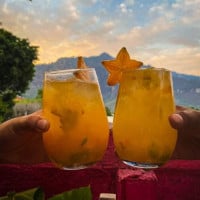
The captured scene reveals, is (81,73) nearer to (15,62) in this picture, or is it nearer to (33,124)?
(33,124)

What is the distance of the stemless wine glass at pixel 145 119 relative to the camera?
2.59 feet

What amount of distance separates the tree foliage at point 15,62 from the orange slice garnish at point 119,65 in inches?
682

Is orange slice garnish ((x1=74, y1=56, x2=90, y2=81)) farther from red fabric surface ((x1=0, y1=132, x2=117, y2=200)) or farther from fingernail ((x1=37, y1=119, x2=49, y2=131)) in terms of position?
red fabric surface ((x1=0, y1=132, x2=117, y2=200))

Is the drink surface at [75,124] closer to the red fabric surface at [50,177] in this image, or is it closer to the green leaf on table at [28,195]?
the green leaf on table at [28,195]

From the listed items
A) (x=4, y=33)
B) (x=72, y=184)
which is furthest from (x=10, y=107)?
(x=72, y=184)

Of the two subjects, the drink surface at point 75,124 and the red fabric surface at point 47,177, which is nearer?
the drink surface at point 75,124

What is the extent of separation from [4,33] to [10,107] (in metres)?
4.52

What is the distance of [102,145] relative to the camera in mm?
821

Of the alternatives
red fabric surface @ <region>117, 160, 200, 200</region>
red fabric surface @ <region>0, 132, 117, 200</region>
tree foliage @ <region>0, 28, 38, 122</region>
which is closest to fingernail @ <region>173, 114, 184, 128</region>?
red fabric surface @ <region>117, 160, 200, 200</region>

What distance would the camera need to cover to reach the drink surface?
794mm

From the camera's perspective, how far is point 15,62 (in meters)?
18.8

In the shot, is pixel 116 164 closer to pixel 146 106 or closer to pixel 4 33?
pixel 146 106

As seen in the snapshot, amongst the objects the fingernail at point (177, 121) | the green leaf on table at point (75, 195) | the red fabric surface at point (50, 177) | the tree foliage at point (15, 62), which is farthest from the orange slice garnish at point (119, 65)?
the tree foliage at point (15, 62)

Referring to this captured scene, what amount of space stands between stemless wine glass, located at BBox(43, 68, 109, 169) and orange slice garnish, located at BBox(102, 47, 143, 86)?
1.5 inches
